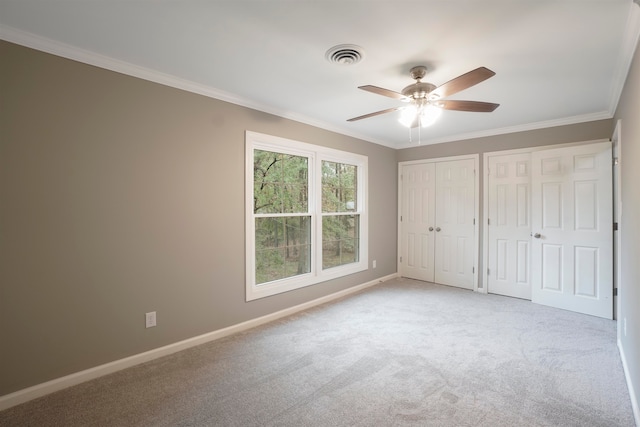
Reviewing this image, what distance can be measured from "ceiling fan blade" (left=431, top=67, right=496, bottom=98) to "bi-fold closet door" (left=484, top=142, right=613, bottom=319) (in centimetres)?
266

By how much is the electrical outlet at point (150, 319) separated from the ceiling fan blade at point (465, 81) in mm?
2939

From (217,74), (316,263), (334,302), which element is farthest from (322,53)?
(334,302)

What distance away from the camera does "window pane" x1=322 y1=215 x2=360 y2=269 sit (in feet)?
14.4

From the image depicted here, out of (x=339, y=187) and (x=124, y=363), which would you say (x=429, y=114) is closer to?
(x=339, y=187)

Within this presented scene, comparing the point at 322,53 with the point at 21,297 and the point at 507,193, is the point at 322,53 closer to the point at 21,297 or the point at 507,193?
the point at 21,297

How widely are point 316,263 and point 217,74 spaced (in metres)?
2.51

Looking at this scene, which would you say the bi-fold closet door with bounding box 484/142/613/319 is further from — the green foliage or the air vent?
the air vent

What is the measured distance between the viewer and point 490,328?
331 cm

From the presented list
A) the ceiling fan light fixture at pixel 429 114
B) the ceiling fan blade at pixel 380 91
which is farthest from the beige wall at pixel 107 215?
the ceiling fan light fixture at pixel 429 114

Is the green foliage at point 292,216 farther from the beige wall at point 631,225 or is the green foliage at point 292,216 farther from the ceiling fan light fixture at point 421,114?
the beige wall at point 631,225

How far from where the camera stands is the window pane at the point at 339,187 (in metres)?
4.39

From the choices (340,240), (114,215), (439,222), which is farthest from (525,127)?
(114,215)

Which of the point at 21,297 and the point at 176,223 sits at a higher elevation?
the point at 176,223

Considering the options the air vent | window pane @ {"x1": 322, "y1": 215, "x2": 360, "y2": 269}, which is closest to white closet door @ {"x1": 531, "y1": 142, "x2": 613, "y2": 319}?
window pane @ {"x1": 322, "y1": 215, "x2": 360, "y2": 269}
